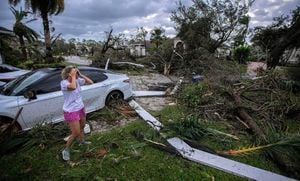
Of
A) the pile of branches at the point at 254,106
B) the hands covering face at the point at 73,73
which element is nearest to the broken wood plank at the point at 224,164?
the pile of branches at the point at 254,106

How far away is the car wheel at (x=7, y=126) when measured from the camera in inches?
167

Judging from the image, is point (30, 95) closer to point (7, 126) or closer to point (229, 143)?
→ point (7, 126)

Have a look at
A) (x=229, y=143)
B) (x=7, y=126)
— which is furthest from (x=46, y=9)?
(x=229, y=143)

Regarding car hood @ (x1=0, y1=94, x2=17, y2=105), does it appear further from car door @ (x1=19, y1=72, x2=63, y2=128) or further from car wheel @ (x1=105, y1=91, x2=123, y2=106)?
car wheel @ (x1=105, y1=91, x2=123, y2=106)

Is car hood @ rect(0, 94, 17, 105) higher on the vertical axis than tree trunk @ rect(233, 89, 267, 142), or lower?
higher

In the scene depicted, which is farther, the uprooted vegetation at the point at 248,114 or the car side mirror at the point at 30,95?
the car side mirror at the point at 30,95

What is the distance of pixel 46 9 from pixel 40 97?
16.2 meters

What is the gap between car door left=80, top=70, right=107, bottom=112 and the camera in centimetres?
605

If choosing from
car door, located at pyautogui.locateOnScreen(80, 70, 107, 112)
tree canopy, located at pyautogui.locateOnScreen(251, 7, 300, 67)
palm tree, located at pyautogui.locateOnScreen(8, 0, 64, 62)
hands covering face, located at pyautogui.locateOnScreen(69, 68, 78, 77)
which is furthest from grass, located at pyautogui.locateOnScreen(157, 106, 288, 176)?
palm tree, located at pyautogui.locateOnScreen(8, 0, 64, 62)

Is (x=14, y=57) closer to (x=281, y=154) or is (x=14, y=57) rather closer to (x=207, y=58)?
(x=207, y=58)

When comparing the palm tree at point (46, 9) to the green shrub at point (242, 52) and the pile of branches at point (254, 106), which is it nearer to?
the pile of branches at point (254, 106)

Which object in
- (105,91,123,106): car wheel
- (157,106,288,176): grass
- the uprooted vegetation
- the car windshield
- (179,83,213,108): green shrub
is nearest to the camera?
(157,106,288,176): grass

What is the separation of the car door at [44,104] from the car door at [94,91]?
2.34 ft

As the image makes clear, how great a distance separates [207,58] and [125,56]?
7420 mm
